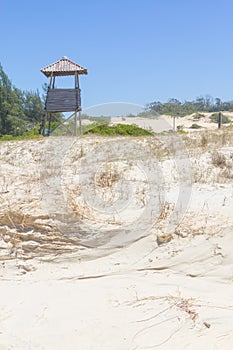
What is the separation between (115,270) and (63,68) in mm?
11663

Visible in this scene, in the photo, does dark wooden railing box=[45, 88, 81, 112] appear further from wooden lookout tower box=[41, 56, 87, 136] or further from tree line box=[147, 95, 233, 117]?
tree line box=[147, 95, 233, 117]

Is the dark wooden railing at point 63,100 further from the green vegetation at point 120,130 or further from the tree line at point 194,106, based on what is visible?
the tree line at point 194,106

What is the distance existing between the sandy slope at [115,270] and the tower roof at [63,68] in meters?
8.86

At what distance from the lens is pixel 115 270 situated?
13.2 ft

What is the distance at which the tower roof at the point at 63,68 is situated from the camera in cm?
1421

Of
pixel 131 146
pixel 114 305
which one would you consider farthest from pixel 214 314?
pixel 131 146

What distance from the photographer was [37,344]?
292cm

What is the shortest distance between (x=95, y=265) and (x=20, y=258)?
36.7 inches

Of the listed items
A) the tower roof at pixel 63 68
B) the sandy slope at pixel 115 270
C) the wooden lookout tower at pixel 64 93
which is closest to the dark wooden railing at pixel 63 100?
the wooden lookout tower at pixel 64 93

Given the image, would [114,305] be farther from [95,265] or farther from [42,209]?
[42,209]

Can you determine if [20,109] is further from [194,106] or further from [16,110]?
[194,106]

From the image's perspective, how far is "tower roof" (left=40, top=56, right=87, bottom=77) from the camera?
1421cm

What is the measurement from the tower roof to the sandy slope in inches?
349

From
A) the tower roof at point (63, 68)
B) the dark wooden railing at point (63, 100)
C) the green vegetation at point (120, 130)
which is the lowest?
the green vegetation at point (120, 130)
